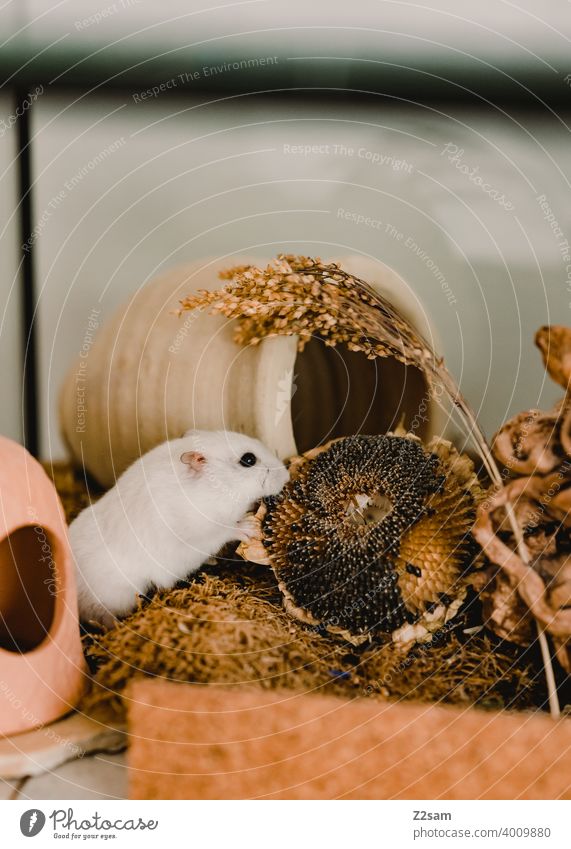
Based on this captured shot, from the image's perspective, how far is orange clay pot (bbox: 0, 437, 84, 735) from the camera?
1.94 ft

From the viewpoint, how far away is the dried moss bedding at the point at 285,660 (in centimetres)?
61

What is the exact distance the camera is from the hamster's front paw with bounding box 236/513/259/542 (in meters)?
0.72

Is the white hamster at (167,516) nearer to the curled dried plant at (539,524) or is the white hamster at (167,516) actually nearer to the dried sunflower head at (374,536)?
the dried sunflower head at (374,536)

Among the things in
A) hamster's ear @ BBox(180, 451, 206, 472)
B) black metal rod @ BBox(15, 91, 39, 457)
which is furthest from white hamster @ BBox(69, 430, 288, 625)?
black metal rod @ BBox(15, 91, 39, 457)

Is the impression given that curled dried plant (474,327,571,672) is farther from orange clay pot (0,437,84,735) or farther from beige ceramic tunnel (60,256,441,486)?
orange clay pot (0,437,84,735)

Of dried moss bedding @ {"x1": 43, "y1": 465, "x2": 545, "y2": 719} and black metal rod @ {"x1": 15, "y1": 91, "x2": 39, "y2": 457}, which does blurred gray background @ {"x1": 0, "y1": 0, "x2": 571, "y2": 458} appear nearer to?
black metal rod @ {"x1": 15, "y1": 91, "x2": 39, "y2": 457}

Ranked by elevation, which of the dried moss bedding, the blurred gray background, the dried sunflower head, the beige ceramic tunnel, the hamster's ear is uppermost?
the blurred gray background

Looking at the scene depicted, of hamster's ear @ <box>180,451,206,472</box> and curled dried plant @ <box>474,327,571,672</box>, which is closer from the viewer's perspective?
curled dried plant @ <box>474,327,571,672</box>

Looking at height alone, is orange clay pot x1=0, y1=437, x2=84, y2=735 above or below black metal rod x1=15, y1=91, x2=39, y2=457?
below

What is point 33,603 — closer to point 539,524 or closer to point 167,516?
point 167,516

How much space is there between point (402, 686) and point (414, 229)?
522 millimetres
